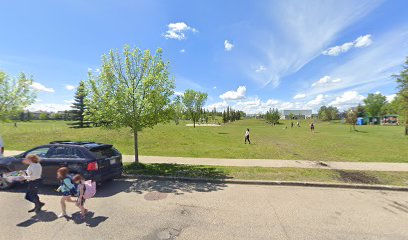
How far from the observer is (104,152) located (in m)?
7.07

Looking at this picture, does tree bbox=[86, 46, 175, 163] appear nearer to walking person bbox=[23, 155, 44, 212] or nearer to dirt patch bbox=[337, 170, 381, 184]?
walking person bbox=[23, 155, 44, 212]

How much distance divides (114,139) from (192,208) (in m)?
15.7

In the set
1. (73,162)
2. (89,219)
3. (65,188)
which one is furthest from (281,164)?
(65,188)

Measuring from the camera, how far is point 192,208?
18.0 ft

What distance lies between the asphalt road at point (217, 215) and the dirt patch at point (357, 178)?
950 mm

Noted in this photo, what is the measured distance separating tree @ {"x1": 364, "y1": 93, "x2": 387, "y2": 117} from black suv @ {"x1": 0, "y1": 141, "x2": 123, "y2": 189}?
114m

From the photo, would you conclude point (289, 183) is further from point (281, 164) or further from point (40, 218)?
point (40, 218)

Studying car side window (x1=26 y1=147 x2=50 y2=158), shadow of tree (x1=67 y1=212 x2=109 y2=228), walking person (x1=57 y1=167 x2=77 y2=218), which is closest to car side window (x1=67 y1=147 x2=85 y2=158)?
car side window (x1=26 y1=147 x2=50 y2=158)

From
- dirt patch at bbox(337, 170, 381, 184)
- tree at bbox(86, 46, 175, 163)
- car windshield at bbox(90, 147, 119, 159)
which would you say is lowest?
dirt patch at bbox(337, 170, 381, 184)

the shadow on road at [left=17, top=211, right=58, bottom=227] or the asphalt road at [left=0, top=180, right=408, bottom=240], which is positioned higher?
the shadow on road at [left=17, top=211, right=58, bottom=227]

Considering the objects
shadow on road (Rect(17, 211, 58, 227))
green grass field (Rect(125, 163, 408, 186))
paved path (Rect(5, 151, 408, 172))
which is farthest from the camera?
paved path (Rect(5, 151, 408, 172))

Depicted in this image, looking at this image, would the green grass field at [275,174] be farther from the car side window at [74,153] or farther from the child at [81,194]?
the child at [81,194]

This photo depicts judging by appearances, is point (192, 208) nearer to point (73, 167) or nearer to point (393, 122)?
point (73, 167)

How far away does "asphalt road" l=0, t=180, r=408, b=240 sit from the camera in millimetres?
4301
